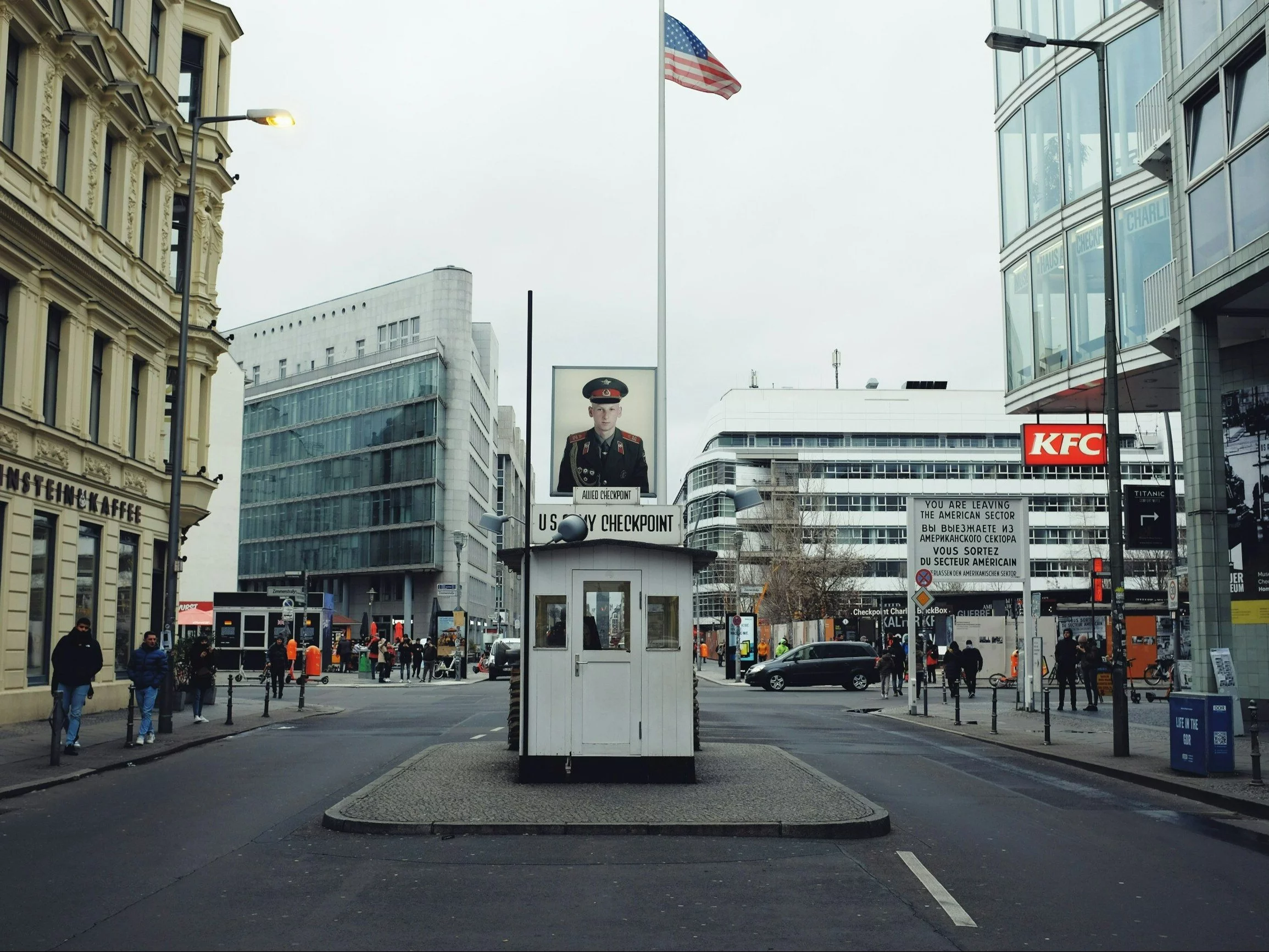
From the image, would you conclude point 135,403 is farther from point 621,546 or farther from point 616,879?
point 616,879

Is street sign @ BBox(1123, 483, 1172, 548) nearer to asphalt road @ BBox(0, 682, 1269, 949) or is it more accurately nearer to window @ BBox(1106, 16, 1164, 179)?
window @ BBox(1106, 16, 1164, 179)

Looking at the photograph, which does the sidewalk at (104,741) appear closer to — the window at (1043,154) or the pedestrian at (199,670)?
the pedestrian at (199,670)

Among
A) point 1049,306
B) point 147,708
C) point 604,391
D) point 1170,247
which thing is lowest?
point 147,708

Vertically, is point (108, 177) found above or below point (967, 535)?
above

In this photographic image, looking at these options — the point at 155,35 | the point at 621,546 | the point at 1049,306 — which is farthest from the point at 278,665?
the point at 621,546

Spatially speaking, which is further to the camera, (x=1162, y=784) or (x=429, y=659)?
(x=429, y=659)

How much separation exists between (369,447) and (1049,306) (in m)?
68.5

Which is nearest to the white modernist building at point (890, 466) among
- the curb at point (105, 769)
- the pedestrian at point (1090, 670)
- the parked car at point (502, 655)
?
the parked car at point (502, 655)

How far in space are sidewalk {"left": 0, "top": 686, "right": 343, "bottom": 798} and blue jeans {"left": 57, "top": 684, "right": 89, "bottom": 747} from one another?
12.1 inches

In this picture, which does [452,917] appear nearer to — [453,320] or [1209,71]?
[1209,71]

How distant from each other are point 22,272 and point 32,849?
16608mm

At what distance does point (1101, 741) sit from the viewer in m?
22.8

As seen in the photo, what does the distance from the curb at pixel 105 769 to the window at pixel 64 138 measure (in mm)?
11457

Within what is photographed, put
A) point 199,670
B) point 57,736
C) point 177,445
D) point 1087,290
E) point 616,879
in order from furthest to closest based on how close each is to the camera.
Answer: point 1087,290 → point 199,670 → point 177,445 → point 57,736 → point 616,879
